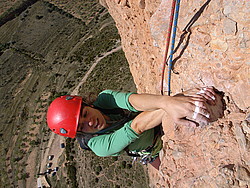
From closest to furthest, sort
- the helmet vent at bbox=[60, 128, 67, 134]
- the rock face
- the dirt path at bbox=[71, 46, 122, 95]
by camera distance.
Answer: the rock face, the helmet vent at bbox=[60, 128, 67, 134], the dirt path at bbox=[71, 46, 122, 95]

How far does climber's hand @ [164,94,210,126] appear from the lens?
104 inches

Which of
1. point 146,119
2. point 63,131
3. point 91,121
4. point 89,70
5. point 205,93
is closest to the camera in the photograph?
point 205,93

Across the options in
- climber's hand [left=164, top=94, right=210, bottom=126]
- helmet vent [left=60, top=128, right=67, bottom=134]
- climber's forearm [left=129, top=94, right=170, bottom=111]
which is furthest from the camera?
helmet vent [left=60, top=128, right=67, bottom=134]

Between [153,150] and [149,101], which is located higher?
[149,101]

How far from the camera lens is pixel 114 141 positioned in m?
3.21

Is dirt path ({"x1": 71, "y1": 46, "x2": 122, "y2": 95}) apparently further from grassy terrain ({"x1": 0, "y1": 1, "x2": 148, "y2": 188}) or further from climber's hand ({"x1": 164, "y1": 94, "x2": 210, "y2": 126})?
climber's hand ({"x1": 164, "y1": 94, "x2": 210, "y2": 126})

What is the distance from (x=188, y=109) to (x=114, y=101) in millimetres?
1266

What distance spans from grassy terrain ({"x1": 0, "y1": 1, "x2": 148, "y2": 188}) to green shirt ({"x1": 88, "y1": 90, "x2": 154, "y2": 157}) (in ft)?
42.2

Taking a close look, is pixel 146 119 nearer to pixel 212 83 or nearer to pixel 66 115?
pixel 212 83

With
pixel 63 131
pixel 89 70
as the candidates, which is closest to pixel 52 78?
pixel 89 70

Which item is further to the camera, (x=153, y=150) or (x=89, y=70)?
(x=89, y=70)

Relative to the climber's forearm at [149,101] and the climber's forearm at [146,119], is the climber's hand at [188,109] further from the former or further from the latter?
the climber's forearm at [146,119]

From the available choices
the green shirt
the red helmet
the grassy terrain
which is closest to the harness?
the green shirt

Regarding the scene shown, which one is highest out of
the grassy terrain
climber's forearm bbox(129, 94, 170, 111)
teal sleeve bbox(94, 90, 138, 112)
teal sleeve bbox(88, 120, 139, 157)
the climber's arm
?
the grassy terrain
